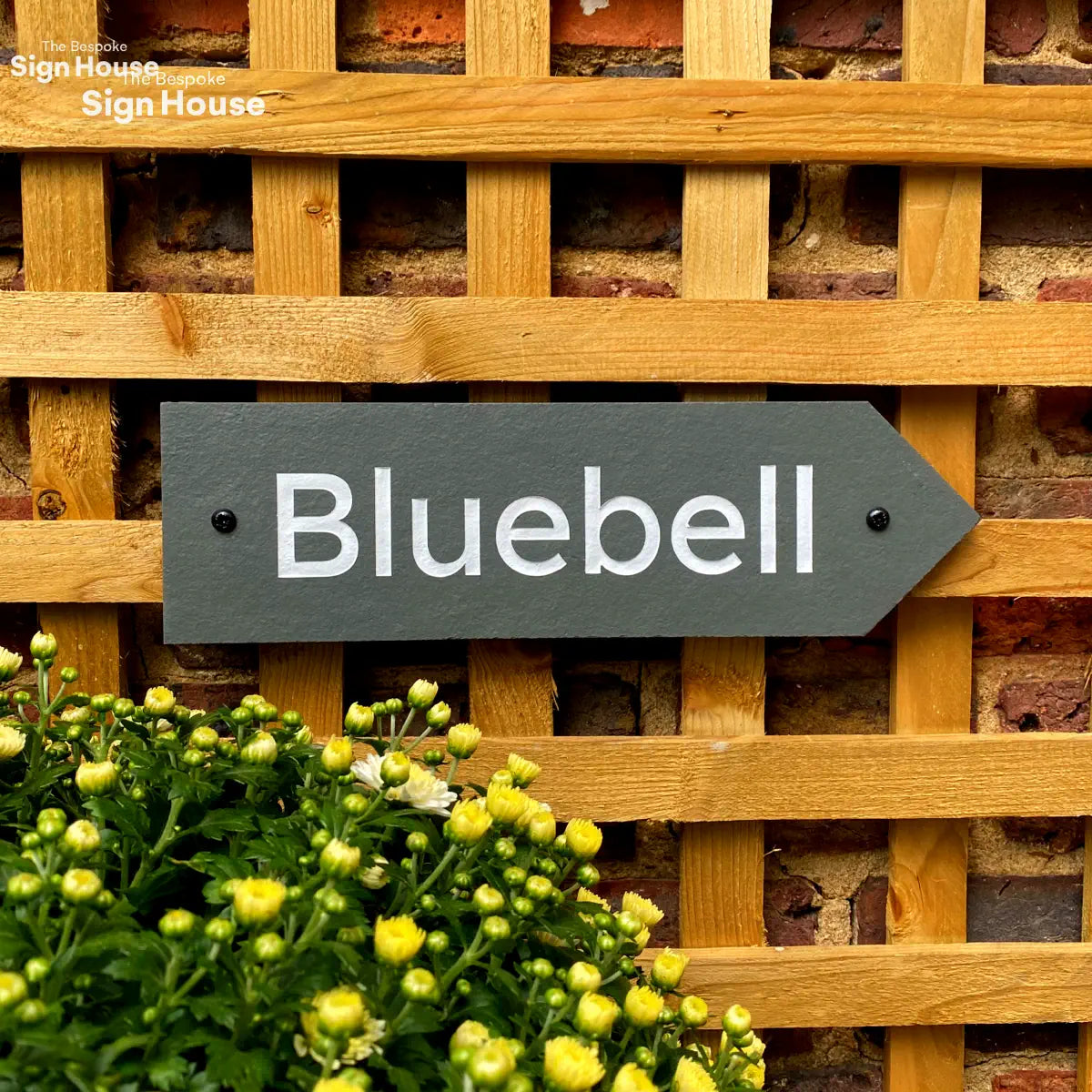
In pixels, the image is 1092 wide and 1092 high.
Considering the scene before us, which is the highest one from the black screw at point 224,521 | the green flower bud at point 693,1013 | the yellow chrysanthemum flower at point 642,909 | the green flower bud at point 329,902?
the black screw at point 224,521

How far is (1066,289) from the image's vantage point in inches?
38.0

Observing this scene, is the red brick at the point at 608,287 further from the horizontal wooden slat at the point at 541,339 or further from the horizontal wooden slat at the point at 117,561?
the horizontal wooden slat at the point at 117,561

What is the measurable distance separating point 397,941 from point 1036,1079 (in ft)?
3.02

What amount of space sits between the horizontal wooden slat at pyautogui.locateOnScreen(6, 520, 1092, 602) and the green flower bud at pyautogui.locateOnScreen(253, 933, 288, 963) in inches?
20.3

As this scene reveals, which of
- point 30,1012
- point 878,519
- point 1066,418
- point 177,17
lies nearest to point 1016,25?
point 1066,418

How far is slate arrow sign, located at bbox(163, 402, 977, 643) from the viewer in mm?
841

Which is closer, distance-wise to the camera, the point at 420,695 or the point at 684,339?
the point at 420,695

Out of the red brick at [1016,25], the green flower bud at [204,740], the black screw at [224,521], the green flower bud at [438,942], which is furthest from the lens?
the red brick at [1016,25]

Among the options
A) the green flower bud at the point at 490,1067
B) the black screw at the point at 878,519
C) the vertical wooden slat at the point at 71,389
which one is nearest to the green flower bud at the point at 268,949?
the green flower bud at the point at 490,1067

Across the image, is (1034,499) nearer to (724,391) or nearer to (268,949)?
(724,391)

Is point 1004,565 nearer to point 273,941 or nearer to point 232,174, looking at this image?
point 273,941

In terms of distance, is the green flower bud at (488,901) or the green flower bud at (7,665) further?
the green flower bud at (7,665)

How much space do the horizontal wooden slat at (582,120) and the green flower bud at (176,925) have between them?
2.35ft

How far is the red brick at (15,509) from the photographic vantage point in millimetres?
930
